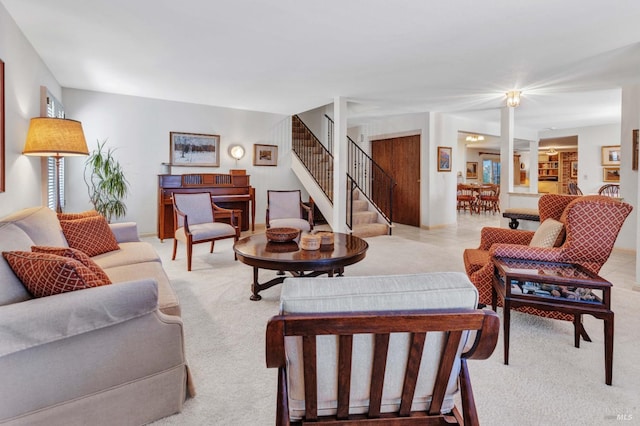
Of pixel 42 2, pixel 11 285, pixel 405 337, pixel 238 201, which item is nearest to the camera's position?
pixel 405 337

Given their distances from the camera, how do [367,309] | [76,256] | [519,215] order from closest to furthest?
1. [367,309]
2. [76,256]
3. [519,215]

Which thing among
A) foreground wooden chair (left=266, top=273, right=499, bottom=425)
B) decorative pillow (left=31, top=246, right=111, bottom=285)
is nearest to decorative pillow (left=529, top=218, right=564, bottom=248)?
foreground wooden chair (left=266, top=273, right=499, bottom=425)

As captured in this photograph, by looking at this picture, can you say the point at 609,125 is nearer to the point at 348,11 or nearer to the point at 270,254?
the point at 348,11

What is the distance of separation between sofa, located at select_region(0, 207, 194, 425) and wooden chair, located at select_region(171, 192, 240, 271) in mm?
2344

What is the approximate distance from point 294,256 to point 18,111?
9.08ft

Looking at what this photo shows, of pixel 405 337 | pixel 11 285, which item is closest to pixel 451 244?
pixel 405 337

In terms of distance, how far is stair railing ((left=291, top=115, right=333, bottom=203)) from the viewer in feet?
24.8

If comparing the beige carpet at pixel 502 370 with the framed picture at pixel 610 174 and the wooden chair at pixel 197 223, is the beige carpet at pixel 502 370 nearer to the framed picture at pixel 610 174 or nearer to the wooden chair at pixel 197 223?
the wooden chair at pixel 197 223

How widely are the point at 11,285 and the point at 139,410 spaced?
73 centimetres

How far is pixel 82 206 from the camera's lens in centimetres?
534

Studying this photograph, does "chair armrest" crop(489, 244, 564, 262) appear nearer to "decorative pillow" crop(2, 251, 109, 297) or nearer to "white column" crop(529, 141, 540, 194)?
"decorative pillow" crop(2, 251, 109, 297)

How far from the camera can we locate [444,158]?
285 inches

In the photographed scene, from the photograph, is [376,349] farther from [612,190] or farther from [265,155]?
[612,190]

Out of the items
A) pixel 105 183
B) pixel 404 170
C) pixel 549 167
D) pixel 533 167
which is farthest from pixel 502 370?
pixel 549 167
